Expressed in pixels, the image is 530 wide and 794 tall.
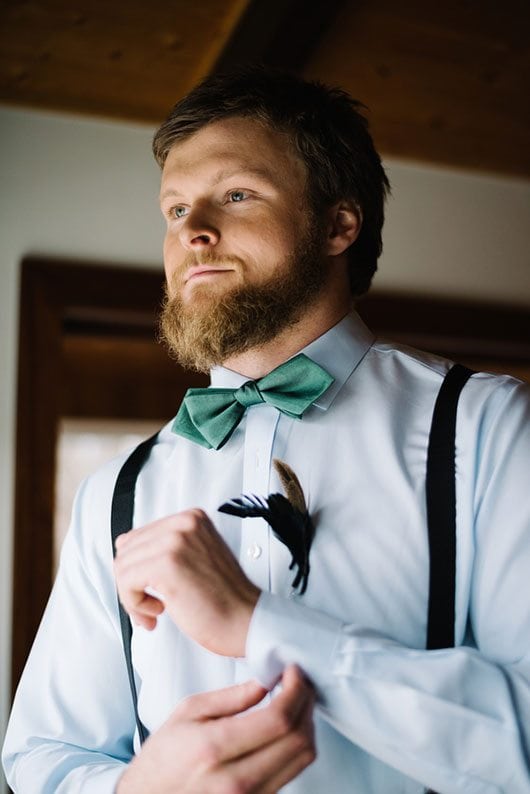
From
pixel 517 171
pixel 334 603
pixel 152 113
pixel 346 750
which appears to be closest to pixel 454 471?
pixel 334 603

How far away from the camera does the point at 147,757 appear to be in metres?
0.95

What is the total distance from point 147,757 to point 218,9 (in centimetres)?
212

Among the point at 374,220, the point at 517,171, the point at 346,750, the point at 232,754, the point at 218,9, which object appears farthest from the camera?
the point at 517,171

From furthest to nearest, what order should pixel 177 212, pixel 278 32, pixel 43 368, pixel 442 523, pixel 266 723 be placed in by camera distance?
pixel 43 368 < pixel 278 32 < pixel 177 212 < pixel 442 523 < pixel 266 723

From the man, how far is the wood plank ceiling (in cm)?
116

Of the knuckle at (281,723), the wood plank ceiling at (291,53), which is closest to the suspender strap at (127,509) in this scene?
the knuckle at (281,723)

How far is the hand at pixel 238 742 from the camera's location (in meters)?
0.86

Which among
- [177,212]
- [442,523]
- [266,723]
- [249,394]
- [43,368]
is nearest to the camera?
[266,723]

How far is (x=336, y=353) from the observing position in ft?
4.23

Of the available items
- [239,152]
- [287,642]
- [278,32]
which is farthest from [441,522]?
[278,32]

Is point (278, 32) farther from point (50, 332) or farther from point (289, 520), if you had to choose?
point (289, 520)

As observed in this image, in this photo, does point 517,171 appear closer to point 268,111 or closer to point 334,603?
point 268,111

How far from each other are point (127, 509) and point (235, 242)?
404 mm

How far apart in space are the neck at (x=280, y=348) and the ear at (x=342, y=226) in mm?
135
